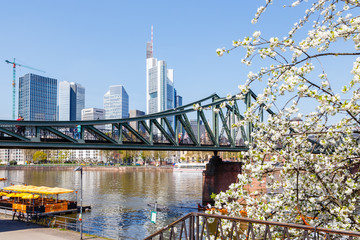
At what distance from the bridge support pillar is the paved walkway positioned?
33.3 meters

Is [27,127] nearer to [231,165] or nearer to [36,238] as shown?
[36,238]

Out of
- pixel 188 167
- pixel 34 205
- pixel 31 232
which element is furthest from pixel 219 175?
pixel 188 167

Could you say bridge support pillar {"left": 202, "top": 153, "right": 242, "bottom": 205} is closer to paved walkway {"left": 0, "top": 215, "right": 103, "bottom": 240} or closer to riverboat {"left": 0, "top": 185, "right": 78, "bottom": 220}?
riverboat {"left": 0, "top": 185, "right": 78, "bottom": 220}

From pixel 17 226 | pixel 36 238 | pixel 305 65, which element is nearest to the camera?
pixel 305 65

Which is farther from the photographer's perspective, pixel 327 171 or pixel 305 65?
pixel 327 171

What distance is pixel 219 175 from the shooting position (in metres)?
63.7

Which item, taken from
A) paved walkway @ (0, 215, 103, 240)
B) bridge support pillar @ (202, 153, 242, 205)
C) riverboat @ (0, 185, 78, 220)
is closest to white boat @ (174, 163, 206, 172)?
bridge support pillar @ (202, 153, 242, 205)

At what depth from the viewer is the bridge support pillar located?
2453 inches

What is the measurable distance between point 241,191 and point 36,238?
22556mm

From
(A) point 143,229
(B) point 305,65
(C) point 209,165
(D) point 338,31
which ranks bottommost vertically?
(A) point 143,229

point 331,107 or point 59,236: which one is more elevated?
point 331,107

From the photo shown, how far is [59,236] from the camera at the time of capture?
28.6m

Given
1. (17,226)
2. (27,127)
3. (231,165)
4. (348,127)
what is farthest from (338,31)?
(231,165)

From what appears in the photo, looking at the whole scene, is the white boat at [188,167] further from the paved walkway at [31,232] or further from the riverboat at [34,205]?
the paved walkway at [31,232]
